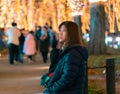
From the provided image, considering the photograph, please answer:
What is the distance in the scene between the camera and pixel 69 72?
18.3 feet

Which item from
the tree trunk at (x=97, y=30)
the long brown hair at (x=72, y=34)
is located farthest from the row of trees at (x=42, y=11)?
the long brown hair at (x=72, y=34)

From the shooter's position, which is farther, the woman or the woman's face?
the woman's face

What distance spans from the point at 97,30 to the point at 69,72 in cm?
1845

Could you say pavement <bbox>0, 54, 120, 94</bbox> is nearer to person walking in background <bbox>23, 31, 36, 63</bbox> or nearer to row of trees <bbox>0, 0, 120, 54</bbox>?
person walking in background <bbox>23, 31, 36, 63</bbox>

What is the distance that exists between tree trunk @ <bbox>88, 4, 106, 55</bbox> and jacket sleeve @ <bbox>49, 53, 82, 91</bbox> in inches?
705

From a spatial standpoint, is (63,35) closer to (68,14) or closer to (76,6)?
(76,6)

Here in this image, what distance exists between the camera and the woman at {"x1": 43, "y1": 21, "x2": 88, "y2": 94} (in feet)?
18.4

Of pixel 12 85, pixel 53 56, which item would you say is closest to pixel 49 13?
pixel 12 85

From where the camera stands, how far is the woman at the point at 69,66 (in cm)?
561

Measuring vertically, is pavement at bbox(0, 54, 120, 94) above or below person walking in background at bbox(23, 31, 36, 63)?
below

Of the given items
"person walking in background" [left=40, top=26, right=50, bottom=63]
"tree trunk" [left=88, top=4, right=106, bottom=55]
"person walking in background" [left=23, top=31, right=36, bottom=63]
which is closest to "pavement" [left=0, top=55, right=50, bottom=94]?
"person walking in background" [left=23, top=31, right=36, bottom=63]

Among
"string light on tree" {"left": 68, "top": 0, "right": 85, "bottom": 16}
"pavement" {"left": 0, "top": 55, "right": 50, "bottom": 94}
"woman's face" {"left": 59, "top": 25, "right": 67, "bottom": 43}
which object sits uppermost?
"string light on tree" {"left": 68, "top": 0, "right": 85, "bottom": 16}

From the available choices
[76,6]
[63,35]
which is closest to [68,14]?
[76,6]

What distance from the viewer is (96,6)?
23.7 m
